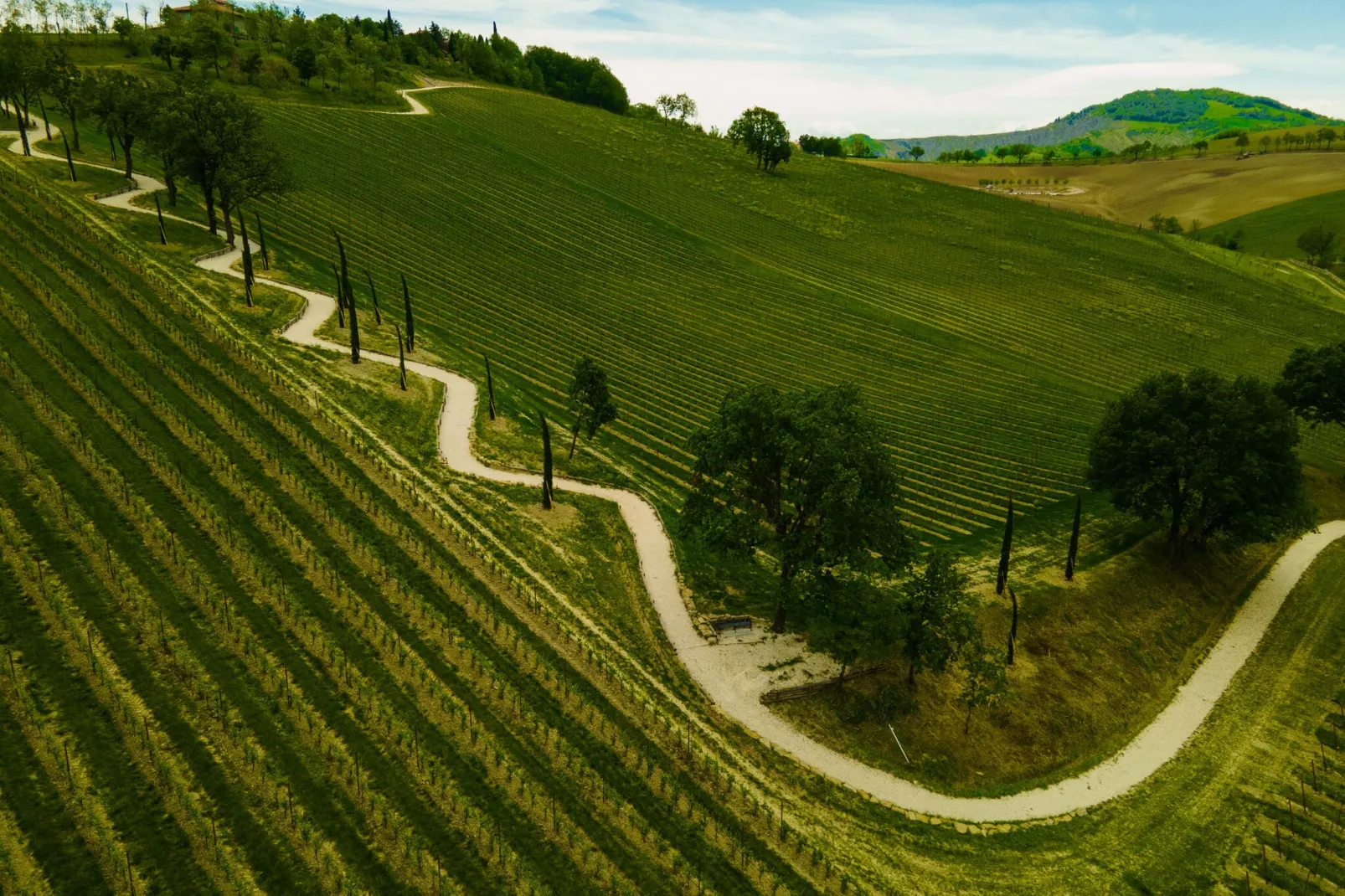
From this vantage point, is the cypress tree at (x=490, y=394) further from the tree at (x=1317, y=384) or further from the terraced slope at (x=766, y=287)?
the tree at (x=1317, y=384)

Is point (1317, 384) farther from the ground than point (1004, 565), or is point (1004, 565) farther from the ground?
point (1317, 384)

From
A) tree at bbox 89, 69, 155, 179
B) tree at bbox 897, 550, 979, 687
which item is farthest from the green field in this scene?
tree at bbox 89, 69, 155, 179

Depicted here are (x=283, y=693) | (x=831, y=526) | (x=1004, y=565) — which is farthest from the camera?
(x=1004, y=565)

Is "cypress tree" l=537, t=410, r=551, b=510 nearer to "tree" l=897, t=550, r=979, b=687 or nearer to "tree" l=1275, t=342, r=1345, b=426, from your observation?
"tree" l=897, t=550, r=979, b=687

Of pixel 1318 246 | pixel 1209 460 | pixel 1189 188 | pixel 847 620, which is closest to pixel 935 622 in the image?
pixel 847 620

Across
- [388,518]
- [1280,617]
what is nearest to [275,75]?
[388,518]

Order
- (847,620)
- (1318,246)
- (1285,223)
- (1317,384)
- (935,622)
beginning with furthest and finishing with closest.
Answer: (1285,223) → (1318,246) → (1317,384) → (847,620) → (935,622)

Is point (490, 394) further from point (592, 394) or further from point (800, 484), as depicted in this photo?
point (800, 484)
